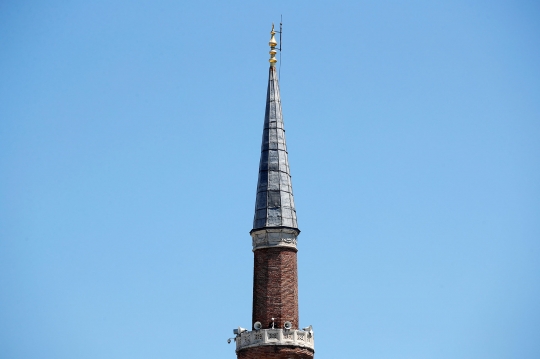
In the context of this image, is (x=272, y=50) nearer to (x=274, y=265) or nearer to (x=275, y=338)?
(x=274, y=265)

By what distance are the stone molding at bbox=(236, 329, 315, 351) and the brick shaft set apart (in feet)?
2.14

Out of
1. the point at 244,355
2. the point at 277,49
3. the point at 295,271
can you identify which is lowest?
the point at 244,355

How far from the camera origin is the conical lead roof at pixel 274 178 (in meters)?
70.7

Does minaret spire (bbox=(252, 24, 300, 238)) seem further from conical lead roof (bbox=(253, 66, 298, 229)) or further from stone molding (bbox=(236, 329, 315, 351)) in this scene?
stone molding (bbox=(236, 329, 315, 351))

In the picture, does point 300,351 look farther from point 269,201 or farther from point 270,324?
point 269,201

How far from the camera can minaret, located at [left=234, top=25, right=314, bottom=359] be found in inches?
2675

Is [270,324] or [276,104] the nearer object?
[270,324]

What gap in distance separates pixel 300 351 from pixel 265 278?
426 cm

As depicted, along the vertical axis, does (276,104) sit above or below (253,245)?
above

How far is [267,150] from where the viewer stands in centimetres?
7250

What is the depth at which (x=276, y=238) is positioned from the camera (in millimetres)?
70188

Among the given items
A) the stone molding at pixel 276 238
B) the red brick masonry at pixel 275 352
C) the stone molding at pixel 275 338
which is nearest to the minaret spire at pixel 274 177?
the stone molding at pixel 276 238

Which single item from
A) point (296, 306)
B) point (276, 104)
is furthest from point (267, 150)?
point (296, 306)

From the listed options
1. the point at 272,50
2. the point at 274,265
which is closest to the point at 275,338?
the point at 274,265
